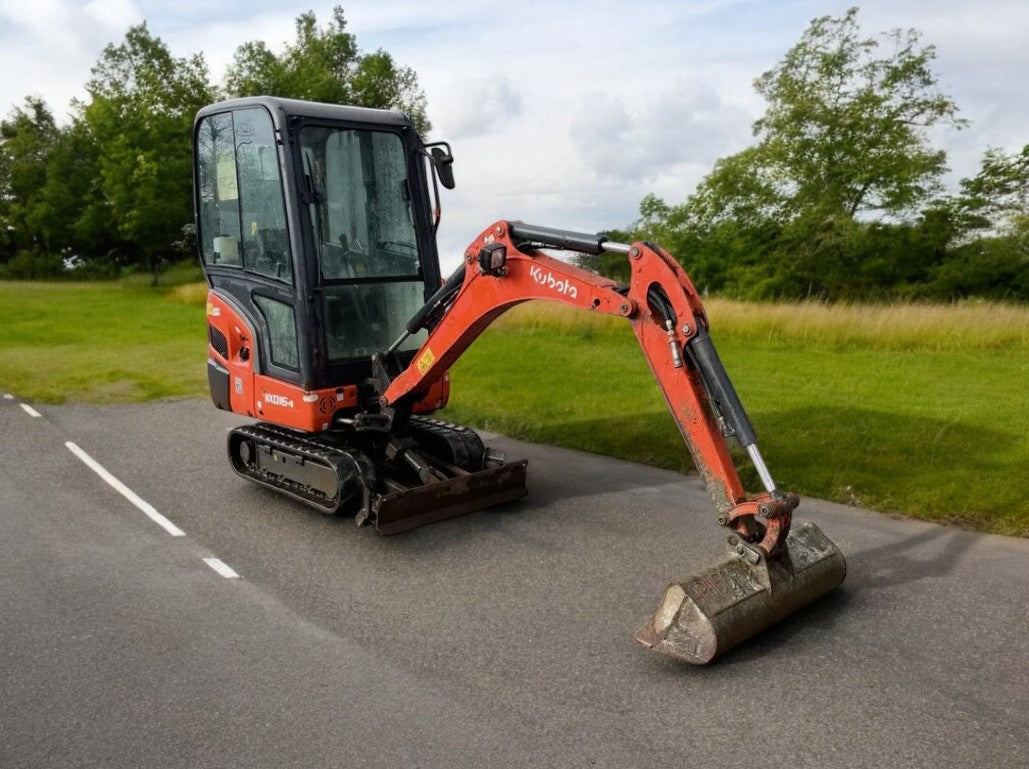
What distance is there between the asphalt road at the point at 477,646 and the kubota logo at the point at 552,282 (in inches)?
75.0

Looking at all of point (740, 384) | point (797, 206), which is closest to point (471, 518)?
point (740, 384)

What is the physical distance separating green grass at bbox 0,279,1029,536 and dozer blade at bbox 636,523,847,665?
266 cm

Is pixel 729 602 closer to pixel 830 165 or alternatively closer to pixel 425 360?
pixel 425 360

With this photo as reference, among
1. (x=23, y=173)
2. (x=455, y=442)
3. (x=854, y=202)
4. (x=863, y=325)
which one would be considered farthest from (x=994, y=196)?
(x=23, y=173)

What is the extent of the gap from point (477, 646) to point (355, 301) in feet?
10.9

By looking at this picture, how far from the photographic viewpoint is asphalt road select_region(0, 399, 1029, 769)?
4.39 metres

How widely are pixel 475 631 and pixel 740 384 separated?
329 inches

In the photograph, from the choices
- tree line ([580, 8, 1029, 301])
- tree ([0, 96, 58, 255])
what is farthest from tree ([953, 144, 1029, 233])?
tree ([0, 96, 58, 255])

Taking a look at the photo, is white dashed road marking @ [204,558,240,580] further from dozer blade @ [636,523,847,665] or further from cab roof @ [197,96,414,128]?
cab roof @ [197,96,414,128]

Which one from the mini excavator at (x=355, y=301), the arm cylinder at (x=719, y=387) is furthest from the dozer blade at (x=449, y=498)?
the arm cylinder at (x=719, y=387)

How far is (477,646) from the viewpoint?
535 centimetres

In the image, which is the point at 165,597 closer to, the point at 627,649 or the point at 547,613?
the point at 547,613

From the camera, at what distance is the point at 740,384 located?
13086 millimetres

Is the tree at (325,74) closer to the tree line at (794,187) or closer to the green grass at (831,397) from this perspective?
the tree line at (794,187)
